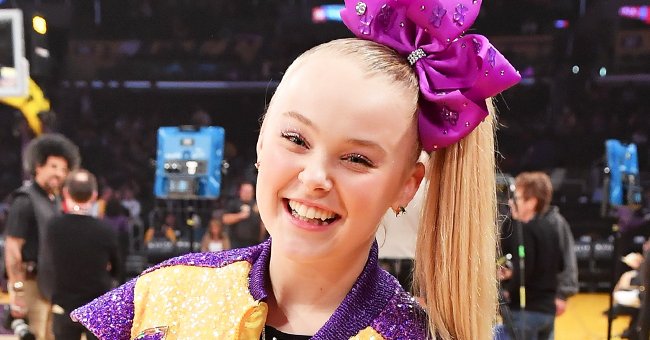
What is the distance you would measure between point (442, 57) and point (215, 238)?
13.3 ft

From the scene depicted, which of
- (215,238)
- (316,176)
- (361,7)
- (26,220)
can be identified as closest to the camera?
(316,176)

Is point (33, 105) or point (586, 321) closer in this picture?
point (586, 321)

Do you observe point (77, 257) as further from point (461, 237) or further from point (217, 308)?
point (461, 237)

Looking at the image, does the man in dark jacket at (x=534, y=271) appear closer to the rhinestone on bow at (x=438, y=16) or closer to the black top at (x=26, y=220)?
the black top at (x=26, y=220)

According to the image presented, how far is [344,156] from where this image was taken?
2.96ft

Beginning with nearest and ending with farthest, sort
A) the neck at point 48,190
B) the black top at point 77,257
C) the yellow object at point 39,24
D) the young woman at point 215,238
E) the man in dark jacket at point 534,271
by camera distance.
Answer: the black top at point 77,257
the man in dark jacket at point 534,271
the neck at point 48,190
the young woman at point 215,238
the yellow object at point 39,24

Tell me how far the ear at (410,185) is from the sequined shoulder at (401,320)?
0.14m

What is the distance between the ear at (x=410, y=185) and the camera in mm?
987

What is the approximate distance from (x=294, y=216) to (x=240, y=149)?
555cm

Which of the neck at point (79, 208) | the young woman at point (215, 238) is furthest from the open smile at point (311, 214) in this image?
the young woman at point (215, 238)

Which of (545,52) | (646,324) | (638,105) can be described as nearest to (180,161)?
(646,324)

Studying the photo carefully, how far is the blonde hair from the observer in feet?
3.22

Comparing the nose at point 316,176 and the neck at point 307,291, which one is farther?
the neck at point 307,291

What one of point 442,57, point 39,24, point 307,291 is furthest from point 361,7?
point 39,24
